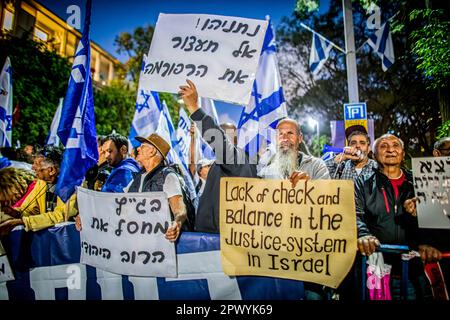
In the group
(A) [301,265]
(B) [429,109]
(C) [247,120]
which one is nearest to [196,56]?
(C) [247,120]

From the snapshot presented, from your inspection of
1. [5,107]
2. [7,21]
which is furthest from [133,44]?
[5,107]

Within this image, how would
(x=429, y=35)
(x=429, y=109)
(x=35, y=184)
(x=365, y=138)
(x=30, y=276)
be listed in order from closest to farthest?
(x=30, y=276) < (x=35, y=184) < (x=365, y=138) < (x=429, y=35) < (x=429, y=109)

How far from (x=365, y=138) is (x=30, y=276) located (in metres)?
4.17

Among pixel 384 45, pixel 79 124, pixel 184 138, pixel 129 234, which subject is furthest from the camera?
pixel 384 45

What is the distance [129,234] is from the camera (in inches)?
107

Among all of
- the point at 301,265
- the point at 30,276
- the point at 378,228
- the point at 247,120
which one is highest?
Answer: the point at 247,120

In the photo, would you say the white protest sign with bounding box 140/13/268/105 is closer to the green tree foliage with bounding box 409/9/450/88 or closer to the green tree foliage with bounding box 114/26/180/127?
the green tree foliage with bounding box 409/9/450/88

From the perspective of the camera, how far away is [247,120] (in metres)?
4.11

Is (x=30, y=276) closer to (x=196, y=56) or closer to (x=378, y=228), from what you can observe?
(x=196, y=56)

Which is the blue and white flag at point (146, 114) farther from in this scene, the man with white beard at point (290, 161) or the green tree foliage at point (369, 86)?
the green tree foliage at point (369, 86)

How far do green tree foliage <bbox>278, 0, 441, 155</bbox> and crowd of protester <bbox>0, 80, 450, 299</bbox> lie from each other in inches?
350

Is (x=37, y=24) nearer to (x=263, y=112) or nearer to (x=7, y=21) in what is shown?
(x=7, y=21)

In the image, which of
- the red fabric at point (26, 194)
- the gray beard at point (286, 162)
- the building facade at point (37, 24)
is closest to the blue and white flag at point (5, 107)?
the red fabric at point (26, 194)

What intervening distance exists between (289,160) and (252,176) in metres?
0.47
